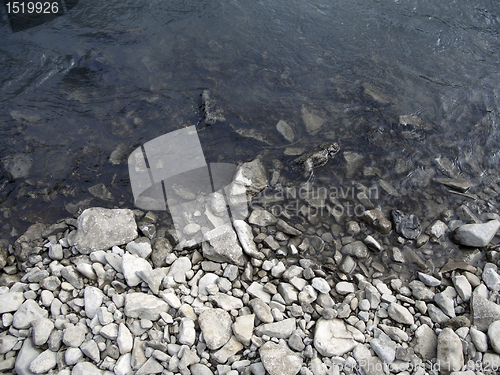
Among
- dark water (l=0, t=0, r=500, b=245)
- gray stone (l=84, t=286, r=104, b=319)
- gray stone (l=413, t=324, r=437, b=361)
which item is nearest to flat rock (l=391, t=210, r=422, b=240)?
dark water (l=0, t=0, r=500, b=245)

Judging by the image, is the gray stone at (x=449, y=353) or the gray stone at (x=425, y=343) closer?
the gray stone at (x=449, y=353)

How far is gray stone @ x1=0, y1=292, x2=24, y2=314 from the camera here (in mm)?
2920

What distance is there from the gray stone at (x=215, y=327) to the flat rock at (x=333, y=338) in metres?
0.77

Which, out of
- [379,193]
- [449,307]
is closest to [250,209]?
[379,193]

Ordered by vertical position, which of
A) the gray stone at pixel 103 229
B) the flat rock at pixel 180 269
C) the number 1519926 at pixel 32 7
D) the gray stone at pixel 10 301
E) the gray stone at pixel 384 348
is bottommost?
the gray stone at pixel 384 348

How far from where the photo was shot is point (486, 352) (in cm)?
280

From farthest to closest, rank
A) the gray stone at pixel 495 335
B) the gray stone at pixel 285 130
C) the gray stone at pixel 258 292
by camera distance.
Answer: the gray stone at pixel 285 130, the gray stone at pixel 258 292, the gray stone at pixel 495 335

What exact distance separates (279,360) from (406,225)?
210 centimetres

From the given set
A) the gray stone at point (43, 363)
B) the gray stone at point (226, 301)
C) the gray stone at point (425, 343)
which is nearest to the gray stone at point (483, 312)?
the gray stone at point (425, 343)

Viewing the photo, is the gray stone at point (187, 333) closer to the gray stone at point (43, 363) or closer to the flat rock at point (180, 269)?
the flat rock at point (180, 269)

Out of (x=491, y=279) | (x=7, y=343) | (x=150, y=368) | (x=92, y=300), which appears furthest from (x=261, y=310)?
(x=491, y=279)

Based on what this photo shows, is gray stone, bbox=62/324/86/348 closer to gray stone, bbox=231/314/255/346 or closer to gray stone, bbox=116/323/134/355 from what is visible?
gray stone, bbox=116/323/134/355

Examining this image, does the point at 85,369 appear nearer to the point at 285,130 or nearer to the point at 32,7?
the point at 285,130

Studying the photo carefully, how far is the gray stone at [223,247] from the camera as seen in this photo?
11.0 feet
